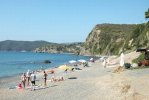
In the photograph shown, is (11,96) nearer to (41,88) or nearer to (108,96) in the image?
(41,88)

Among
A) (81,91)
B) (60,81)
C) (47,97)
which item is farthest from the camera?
(60,81)

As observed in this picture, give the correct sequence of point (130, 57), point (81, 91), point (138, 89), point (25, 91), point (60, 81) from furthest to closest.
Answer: point (130, 57)
point (60, 81)
point (25, 91)
point (81, 91)
point (138, 89)

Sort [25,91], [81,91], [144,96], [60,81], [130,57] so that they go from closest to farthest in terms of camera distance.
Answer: [144,96], [81,91], [25,91], [60,81], [130,57]

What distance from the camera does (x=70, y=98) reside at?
2858 centimetres

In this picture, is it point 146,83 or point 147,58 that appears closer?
point 146,83

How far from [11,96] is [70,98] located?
618 centimetres

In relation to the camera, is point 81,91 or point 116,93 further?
point 81,91

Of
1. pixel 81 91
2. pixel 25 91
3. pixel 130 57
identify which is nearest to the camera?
pixel 81 91

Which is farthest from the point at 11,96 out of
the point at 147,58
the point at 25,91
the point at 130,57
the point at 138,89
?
the point at 130,57

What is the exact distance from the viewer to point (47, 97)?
2989cm

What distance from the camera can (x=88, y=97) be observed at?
28.5m

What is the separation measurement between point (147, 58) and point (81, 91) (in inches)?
918

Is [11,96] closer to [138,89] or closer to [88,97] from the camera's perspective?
[88,97]

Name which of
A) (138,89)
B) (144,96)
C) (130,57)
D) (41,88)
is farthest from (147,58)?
(144,96)
